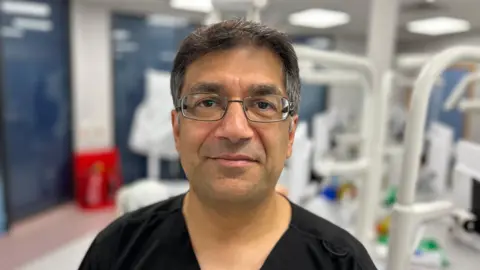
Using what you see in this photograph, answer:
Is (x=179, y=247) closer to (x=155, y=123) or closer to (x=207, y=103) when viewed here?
(x=207, y=103)

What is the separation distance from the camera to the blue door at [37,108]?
11.0 ft

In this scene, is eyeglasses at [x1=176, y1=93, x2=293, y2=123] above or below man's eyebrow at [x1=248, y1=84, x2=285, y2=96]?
below

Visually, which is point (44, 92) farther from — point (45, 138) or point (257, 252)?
point (257, 252)

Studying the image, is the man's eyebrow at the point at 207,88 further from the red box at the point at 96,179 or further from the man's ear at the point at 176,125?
the red box at the point at 96,179

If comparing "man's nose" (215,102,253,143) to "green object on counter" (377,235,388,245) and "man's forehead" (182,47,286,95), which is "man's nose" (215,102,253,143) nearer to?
"man's forehead" (182,47,286,95)

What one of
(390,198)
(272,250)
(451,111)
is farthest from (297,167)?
(451,111)

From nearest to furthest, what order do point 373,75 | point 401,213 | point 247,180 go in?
point 247,180
point 401,213
point 373,75

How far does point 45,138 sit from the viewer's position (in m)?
3.73

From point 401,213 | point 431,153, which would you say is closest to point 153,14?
point 431,153

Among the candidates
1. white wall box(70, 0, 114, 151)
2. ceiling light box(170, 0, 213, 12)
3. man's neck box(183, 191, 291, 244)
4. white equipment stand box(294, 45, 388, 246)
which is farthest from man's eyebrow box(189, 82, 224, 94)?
white wall box(70, 0, 114, 151)

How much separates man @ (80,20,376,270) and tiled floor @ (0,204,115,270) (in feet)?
6.88

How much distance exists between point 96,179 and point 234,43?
342cm

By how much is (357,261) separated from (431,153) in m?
2.43

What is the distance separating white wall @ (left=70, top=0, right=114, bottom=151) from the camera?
398cm
